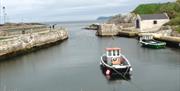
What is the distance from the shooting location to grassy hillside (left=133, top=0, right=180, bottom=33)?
80.8 meters

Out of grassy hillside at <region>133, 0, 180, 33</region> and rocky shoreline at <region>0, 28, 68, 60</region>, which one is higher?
grassy hillside at <region>133, 0, 180, 33</region>

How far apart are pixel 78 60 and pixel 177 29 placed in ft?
81.9

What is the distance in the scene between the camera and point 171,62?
45.7 m

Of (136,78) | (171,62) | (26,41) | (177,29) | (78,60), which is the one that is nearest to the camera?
(136,78)

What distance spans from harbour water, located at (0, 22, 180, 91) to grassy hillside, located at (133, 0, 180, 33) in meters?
22.0

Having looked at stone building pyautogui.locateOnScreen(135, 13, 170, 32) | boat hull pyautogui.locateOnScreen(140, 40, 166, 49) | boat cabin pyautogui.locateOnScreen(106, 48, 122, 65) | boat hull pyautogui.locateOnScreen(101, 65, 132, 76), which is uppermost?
stone building pyautogui.locateOnScreen(135, 13, 170, 32)

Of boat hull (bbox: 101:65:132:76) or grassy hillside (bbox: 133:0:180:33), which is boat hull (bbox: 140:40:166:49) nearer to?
grassy hillside (bbox: 133:0:180:33)

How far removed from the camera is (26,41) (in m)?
63.8

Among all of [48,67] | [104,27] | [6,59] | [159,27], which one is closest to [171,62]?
[48,67]

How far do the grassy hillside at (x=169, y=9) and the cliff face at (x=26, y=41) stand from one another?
2462 centimetres

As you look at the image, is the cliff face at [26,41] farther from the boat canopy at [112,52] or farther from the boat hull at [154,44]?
the boat canopy at [112,52]

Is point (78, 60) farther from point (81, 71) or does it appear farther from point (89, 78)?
point (89, 78)

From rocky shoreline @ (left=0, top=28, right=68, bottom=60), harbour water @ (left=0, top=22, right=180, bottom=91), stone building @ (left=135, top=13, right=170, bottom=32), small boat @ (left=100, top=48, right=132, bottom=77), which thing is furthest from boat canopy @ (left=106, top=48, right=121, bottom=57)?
stone building @ (left=135, top=13, right=170, bottom=32)

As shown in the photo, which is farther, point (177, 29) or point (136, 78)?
point (177, 29)
